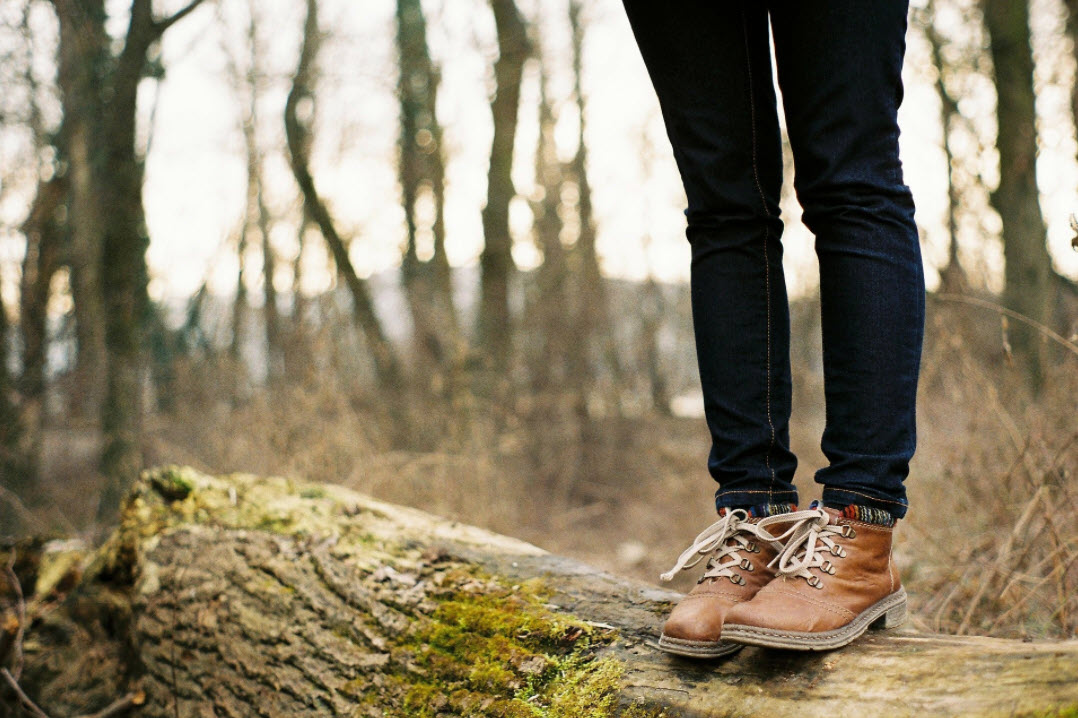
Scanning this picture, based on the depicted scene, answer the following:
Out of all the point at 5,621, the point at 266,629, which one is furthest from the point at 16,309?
the point at 266,629

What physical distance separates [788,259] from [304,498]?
498 centimetres

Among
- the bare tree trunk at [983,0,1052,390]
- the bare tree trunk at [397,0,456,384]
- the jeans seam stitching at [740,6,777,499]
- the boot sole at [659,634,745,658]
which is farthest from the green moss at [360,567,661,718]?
the bare tree trunk at [397,0,456,384]

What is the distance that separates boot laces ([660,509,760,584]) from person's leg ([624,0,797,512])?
0.16 feet

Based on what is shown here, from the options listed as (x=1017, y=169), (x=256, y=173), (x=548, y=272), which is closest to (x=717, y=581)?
(x=1017, y=169)

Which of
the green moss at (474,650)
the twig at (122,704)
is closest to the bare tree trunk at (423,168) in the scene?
the twig at (122,704)

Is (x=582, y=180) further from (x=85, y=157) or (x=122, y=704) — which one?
(x=122, y=704)

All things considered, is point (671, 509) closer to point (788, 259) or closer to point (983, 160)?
point (788, 259)

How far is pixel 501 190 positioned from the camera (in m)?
7.83

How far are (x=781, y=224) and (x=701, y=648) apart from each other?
2.52 ft

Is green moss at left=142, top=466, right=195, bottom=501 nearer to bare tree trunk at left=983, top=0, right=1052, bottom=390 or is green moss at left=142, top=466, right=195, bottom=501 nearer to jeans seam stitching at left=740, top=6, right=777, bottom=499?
jeans seam stitching at left=740, top=6, right=777, bottom=499

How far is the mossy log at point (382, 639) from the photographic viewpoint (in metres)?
1.21

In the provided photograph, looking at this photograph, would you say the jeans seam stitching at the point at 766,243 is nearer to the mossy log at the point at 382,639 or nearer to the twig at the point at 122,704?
the mossy log at the point at 382,639

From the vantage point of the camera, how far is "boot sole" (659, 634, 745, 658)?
131 cm

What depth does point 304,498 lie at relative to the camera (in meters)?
2.57
